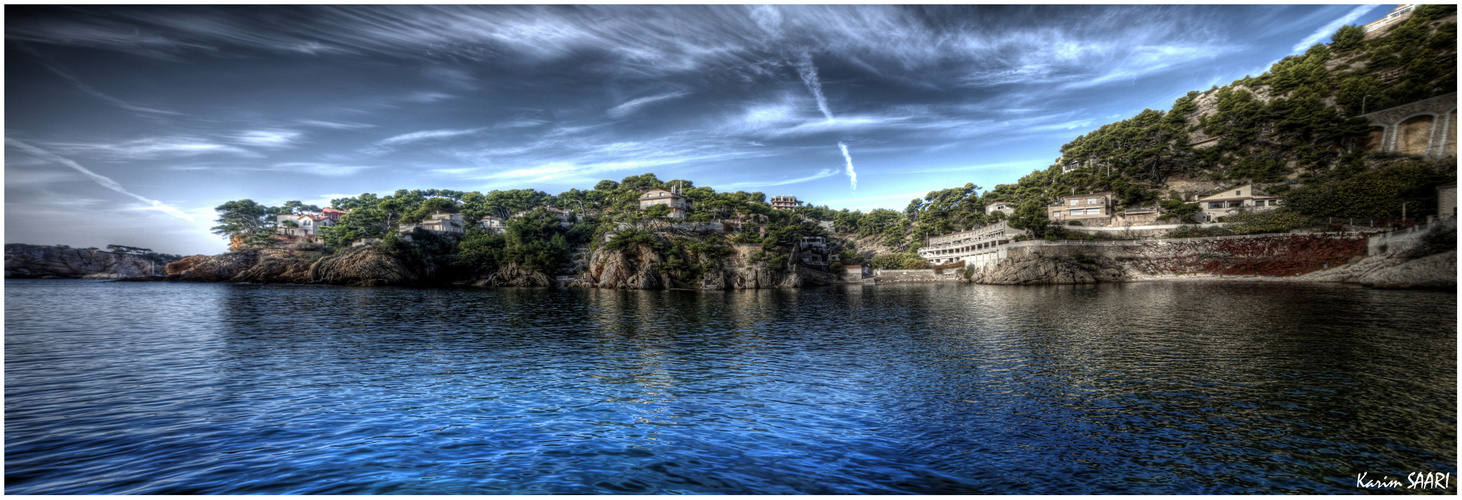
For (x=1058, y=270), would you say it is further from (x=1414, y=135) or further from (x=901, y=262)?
(x=1414, y=135)

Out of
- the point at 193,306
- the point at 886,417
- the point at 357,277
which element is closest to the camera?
the point at 886,417

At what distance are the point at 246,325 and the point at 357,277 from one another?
5292cm

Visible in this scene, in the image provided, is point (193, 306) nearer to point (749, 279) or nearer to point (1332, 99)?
point (749, 279)

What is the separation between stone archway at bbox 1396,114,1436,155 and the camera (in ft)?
242

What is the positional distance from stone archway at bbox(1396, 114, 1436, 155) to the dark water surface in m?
74.7

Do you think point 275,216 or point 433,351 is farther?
point 275,216

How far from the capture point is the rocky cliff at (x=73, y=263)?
281 feet

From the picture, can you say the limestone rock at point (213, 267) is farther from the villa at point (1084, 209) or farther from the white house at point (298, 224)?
the villa at point (1084, 209)

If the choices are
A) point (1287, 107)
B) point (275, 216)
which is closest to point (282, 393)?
point (275, 216)

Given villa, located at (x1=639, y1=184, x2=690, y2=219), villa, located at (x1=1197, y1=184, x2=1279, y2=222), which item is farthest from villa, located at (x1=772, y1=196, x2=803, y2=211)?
villa, located at (x1=1197, y1=184, x2=1279, y2=222)

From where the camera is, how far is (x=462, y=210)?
9825 centimetres

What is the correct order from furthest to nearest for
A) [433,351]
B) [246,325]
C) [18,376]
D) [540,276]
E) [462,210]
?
[462,210]
[540,276]
[246,325]
[433,351]
[18,376]

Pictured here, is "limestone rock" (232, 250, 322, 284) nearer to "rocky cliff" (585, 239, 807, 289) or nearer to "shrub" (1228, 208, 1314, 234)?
"rocky cliff" (585, 239, 807, 289)

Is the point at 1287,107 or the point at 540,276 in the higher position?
the point at 1287,107
